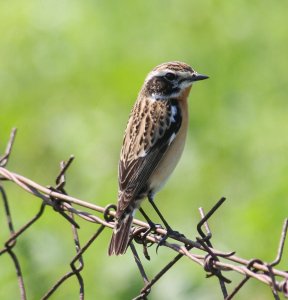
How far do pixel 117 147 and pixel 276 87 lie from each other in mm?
1932

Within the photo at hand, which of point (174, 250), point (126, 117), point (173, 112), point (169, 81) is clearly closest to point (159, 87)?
point (169, 81)

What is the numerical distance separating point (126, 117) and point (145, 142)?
448 centimetres

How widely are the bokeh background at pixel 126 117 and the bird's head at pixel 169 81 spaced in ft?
4.53

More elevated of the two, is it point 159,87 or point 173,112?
point 159,87

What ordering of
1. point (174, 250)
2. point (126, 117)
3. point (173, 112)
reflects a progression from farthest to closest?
1. point (126, 117)
2. point (173, 112)
3. point (174, 250)

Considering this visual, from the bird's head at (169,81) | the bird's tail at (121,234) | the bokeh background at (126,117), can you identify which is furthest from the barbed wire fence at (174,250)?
the bokeh background at (126,117)

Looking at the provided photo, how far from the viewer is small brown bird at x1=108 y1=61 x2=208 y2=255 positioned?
701 centimetres

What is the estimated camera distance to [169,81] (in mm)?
7469

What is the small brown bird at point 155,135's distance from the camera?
7.01 metres

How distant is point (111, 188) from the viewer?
10180 mm

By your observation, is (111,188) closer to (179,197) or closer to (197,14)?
(179,197)

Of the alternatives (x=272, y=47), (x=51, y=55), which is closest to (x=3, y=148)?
(x=51, y=55)

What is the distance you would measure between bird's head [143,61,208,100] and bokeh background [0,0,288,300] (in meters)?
1.38

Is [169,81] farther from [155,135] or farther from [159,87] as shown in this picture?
[155,135]
